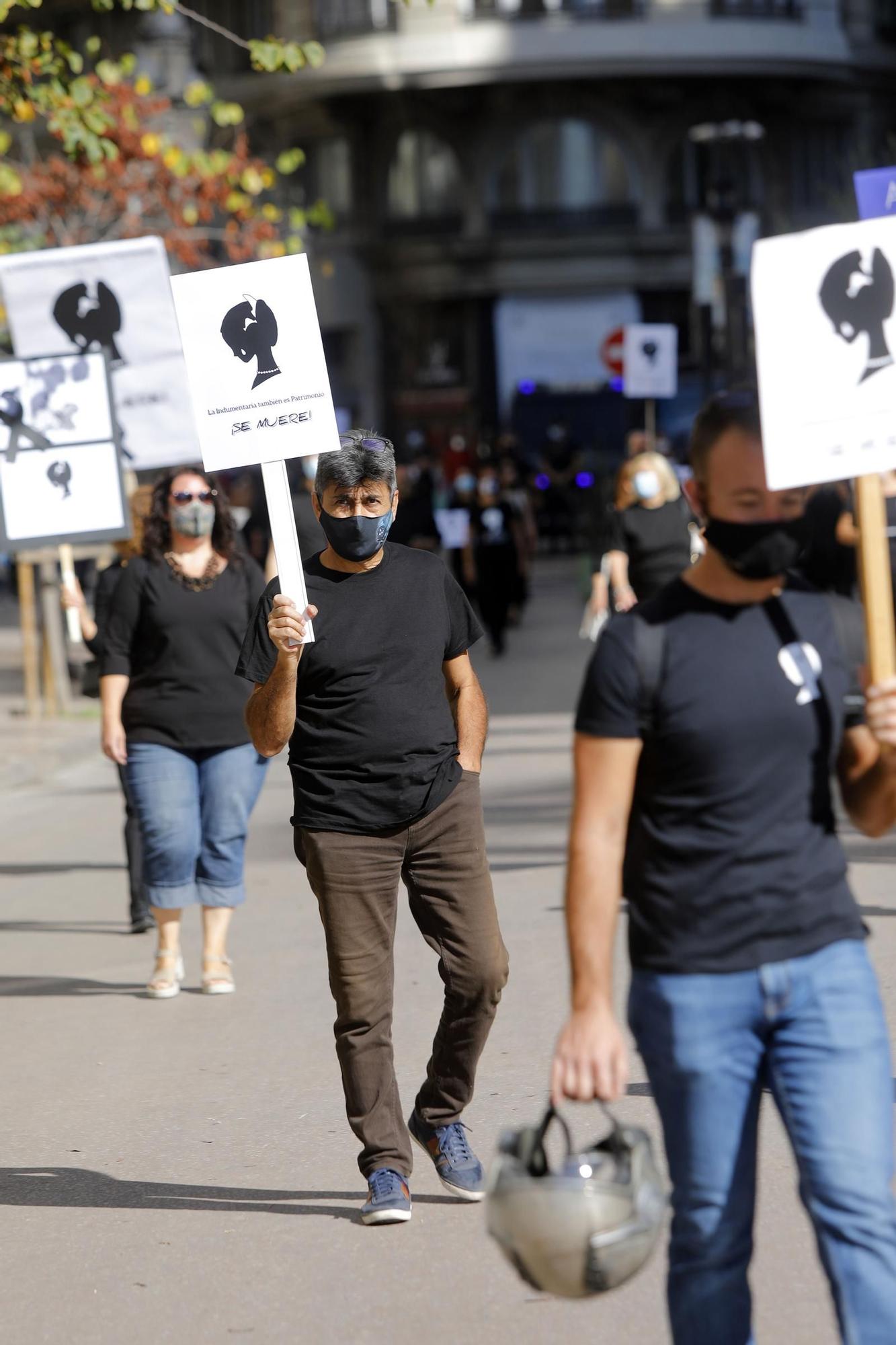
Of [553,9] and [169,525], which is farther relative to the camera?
[553,9]

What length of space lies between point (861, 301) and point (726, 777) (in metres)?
0.84

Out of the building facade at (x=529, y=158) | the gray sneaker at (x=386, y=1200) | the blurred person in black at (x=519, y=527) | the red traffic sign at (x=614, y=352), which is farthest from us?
the building facade at (x=529, y=158)

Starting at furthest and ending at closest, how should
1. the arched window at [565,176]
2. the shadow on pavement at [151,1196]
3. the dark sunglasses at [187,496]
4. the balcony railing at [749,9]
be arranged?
the arched window at [565,176]
the balcony railing at [749,9]
the dark sunglasses at [187,496]
the shadow on pavement at [151,1196]

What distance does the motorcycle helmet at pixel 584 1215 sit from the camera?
3305 mm

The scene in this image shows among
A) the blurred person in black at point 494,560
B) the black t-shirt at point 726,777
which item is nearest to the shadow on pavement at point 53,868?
the black t-shirt at point 726,777

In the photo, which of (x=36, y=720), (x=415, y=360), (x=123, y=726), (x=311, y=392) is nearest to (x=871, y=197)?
(x=311, y=392)

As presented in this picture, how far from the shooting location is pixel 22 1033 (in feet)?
24.5

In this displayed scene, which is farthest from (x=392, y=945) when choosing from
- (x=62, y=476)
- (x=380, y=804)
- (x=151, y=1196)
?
(x=62, y=476)

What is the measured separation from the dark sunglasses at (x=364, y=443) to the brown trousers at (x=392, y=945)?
854 mm

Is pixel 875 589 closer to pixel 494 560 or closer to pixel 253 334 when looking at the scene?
pixel 253 334

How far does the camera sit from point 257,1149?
5.89 meters

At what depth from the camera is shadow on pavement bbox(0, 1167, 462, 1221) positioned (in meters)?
5.37

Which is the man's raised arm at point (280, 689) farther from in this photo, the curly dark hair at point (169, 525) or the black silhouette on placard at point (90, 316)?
the black silhouette on placard at point (90, 316)

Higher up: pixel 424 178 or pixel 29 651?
pixel 424 178
